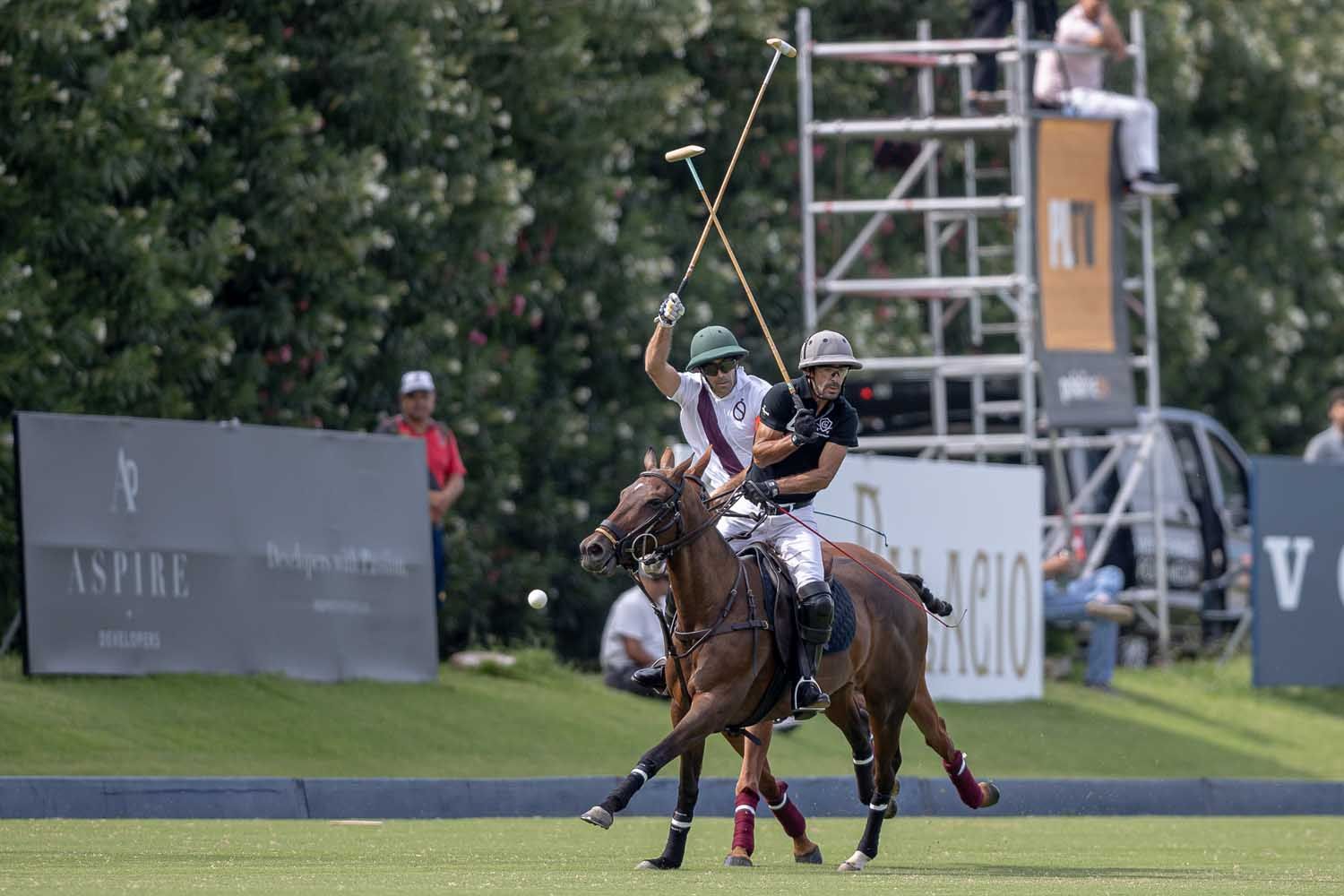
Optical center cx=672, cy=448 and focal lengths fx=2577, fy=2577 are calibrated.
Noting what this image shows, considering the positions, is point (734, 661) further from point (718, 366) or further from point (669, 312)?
point (669, 312)

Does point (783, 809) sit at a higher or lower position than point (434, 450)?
lower

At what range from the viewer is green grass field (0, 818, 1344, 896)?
9.20 m

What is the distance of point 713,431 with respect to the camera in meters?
11.9

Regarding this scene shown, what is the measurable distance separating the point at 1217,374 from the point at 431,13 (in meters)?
15.7

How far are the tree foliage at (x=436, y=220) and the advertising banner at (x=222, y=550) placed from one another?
199 cm

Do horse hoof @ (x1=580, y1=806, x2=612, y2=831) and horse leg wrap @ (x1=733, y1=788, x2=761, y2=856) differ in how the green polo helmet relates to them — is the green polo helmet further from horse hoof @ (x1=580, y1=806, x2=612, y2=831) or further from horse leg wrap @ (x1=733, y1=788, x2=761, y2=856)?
horse hoof @ (x1=580, y1=806, x2=612, y2=831)

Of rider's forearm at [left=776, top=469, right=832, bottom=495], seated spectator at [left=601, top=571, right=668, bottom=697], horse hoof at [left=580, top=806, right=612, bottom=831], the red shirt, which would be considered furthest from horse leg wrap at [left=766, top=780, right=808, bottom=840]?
the red shirt

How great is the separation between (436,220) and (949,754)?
9.12 metres

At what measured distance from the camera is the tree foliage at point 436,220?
17.6m

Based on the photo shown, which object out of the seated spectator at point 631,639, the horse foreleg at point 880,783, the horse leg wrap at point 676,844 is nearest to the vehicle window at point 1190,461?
the seated spectator at point 631,639

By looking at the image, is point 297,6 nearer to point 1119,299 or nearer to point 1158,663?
point 1119,299

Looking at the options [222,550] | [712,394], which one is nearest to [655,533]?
[712,394]

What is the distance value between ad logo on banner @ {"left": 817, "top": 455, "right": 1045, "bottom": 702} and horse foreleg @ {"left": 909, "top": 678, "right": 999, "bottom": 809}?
205 inches

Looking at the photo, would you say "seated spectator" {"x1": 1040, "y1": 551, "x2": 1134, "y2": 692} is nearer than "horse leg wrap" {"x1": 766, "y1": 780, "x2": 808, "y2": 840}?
No
